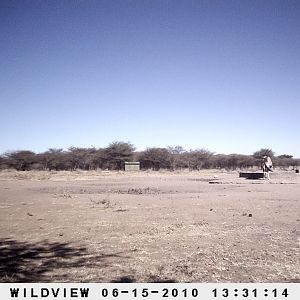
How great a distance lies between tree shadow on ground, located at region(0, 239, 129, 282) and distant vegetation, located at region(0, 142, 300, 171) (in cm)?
7010

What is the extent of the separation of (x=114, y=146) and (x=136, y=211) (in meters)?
70.0

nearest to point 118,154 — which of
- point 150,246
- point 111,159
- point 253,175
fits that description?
point 111,159

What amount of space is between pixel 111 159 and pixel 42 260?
74.8 metres

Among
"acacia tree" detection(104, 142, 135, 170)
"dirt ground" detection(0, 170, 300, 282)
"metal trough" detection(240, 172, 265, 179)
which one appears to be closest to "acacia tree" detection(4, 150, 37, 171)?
"acacia tree" detection(104, 142, 135, 170)

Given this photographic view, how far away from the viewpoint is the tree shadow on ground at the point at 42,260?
16.3ft

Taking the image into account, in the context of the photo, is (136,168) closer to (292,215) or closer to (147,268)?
(292,215)

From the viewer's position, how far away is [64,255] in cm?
612

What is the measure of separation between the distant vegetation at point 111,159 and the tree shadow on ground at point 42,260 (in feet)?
230

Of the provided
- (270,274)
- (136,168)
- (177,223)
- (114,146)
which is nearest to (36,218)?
(177,223)

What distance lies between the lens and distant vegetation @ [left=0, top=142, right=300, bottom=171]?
250 ft

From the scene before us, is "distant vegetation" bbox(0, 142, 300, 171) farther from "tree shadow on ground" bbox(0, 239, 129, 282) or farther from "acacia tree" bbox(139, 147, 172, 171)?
"tree shadow on ground" bbox(0, 239, 129, 282)

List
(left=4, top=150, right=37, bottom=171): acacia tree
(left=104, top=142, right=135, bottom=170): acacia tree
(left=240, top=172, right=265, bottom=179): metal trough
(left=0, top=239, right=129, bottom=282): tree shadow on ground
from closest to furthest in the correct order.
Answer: (left=0, top=239, right=129, bottom=282): tree shadow on ground
(left=240, top=172, right=265, bottom=179): metal trough
(left=4, top=150, right=37, bottom=171): acacia tree
(left=104, top=142, right=135, bottom=170): acacia tree

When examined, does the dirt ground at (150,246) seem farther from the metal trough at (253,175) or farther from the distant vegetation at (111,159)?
the distant vegetation at (111,159)

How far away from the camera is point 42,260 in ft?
19.1
